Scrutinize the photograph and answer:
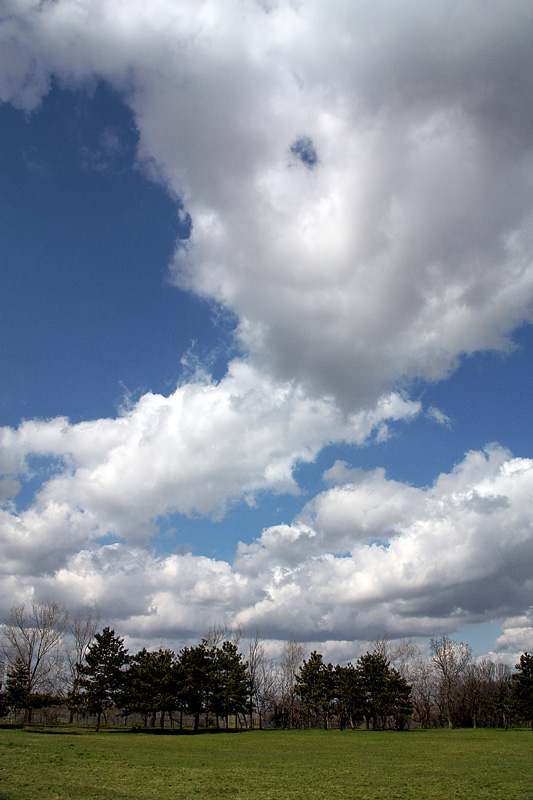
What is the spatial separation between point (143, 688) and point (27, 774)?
56350 mm

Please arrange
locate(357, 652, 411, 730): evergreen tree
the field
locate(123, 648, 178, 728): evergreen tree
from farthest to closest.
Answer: locate(357, 652, 411, 730): evergreen tree
locate(123, 648, 178, 728): evergreen tree
the field

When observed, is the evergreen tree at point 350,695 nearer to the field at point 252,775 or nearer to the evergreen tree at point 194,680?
the evergreen tree at point 194,680

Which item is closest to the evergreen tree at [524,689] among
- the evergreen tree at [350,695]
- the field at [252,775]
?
the evergreen tree at [350,695]

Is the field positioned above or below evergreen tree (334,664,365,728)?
above

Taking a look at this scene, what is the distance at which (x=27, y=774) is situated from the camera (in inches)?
910

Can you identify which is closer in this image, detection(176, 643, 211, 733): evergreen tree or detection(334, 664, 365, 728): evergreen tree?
detection(176, 643, 211, 733): evergreen tree

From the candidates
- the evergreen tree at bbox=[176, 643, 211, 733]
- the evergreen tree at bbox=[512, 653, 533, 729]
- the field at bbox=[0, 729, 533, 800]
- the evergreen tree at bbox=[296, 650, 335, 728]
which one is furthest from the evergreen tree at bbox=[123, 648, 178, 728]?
the evergreen tree at bbox=[512, 653, 533, 729]

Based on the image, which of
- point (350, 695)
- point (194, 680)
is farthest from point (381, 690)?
point (194, 680)

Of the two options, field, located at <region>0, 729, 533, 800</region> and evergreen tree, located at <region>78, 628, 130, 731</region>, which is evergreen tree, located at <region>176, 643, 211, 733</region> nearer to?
evergreen tree, located at <region>78, 628, 130, 731</region>

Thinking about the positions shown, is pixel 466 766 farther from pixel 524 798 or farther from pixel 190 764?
pixel 190 764

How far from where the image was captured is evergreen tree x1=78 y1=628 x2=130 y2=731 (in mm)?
72750

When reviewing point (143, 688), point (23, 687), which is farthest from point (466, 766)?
point (23, 687)

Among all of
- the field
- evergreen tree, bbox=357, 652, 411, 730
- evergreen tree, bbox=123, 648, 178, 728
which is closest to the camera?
the field

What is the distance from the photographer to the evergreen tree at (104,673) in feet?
239
